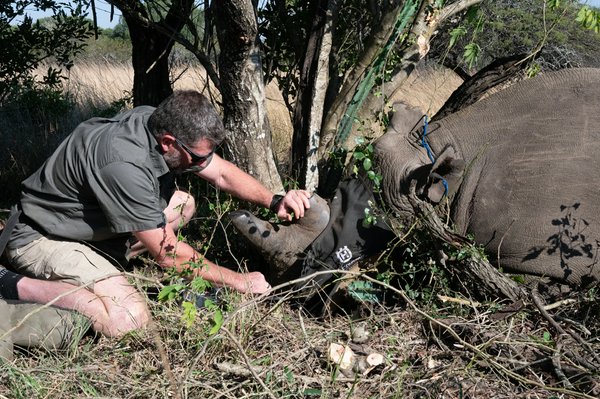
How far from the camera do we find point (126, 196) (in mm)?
4184

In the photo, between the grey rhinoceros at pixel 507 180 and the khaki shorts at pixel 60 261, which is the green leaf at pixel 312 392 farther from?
the khaki shorts at pixel 60 261

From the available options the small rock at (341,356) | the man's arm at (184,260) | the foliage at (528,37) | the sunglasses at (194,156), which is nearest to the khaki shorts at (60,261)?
the man's arm at (184,260)

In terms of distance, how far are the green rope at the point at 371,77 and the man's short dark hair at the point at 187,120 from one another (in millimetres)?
1180

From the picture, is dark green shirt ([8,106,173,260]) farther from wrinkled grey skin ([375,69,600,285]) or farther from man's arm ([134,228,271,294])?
wrinkled grey skin ([375,69,600,285])

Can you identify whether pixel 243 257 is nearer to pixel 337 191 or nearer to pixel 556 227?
pixel 337 191

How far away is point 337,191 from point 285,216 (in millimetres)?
363

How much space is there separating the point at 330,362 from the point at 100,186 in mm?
1646

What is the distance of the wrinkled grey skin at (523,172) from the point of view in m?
4.22

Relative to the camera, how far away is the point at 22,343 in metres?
4.04

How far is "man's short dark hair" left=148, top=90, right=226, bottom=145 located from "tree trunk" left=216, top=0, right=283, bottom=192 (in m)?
0.77

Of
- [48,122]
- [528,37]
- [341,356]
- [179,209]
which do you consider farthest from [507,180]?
[528,37]

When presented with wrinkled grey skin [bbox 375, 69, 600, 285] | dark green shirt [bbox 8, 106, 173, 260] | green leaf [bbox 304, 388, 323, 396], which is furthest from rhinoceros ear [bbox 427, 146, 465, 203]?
dark green shirt [bbox 8, 106, 173, 260]

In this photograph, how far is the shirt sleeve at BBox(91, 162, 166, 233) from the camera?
418 centimetres

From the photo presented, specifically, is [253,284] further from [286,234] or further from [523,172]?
[523,172]
